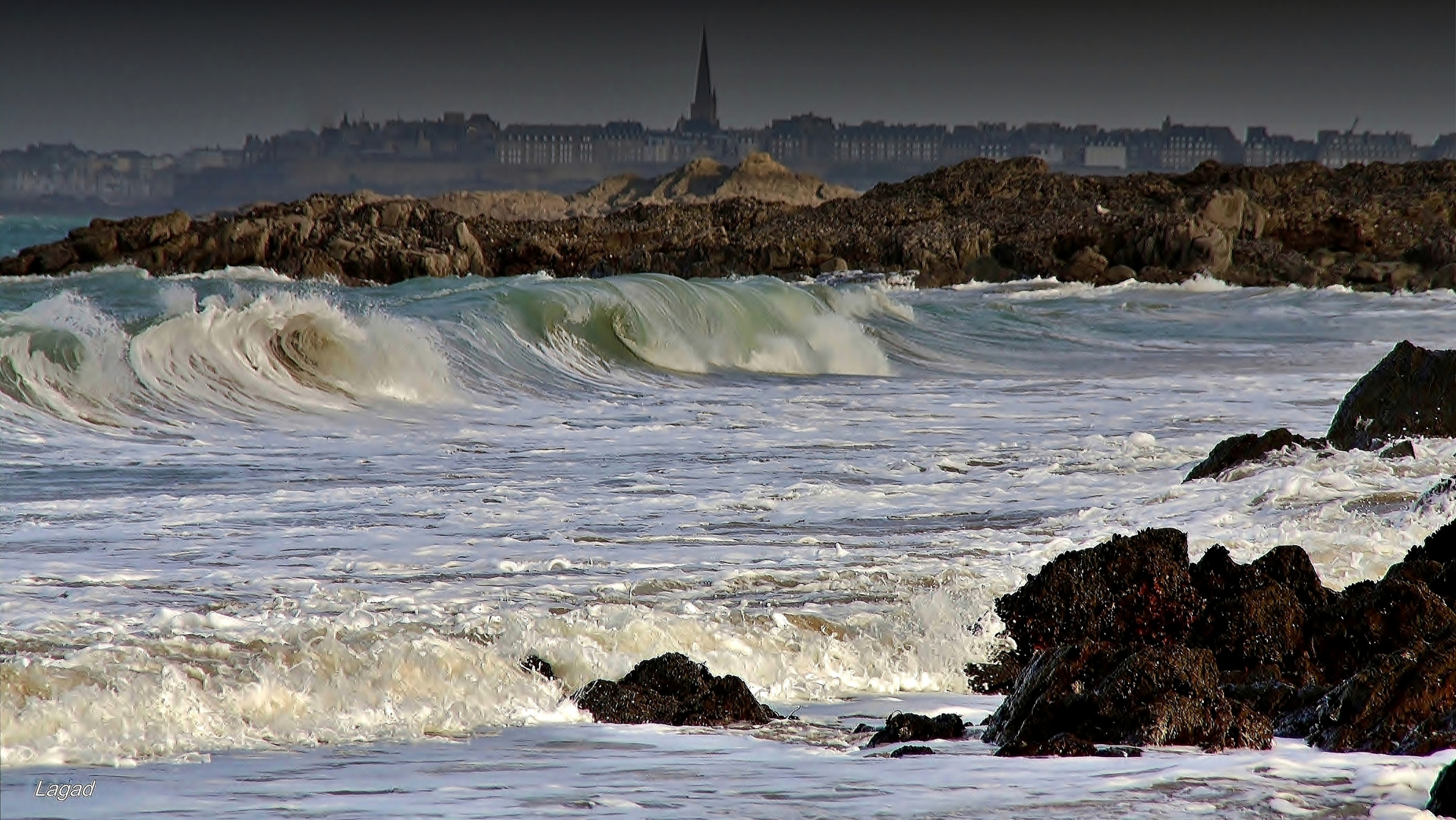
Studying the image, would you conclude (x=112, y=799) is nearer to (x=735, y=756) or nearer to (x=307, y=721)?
(x=307, y=721)

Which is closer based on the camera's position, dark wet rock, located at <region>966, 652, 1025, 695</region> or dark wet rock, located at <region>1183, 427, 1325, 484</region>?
dark wet rock, located at <region>966, 652, 1025, 695</region>

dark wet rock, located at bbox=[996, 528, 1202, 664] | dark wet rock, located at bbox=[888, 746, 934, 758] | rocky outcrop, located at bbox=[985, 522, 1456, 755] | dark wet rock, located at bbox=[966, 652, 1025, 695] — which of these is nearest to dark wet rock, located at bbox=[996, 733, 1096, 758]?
rocky outcrop, located at bbox=[985, 522, 1456, 755]

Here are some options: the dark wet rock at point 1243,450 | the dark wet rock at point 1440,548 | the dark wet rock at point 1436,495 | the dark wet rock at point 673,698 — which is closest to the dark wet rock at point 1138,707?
the dark wet rock at point 673,698

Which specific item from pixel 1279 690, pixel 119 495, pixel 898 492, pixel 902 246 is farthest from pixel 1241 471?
pixel 902 246

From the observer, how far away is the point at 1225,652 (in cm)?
496

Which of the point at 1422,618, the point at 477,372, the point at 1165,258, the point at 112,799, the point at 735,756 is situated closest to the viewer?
the point at 112,799

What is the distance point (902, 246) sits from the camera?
3688 cm

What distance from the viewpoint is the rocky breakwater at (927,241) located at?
33438 millimetres

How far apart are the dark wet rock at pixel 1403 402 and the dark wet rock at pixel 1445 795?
6270mm

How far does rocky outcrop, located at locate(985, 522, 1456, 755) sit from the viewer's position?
3914 mm

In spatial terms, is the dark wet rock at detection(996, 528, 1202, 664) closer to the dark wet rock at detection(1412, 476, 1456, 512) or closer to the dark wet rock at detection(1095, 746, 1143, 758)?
the dark wet rock at detection(1095, 746, 1143, 758)

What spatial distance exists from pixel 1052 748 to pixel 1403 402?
636cm

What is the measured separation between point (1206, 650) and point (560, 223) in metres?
46.4

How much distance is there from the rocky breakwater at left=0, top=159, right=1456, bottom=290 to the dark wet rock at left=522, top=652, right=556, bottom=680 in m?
28.4
